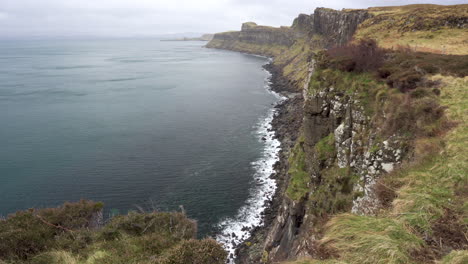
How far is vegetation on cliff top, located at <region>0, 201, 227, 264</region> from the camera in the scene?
1364 centimetres

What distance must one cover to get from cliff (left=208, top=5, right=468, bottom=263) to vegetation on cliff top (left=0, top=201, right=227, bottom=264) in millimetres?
5659

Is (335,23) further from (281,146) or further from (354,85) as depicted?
(354,85)

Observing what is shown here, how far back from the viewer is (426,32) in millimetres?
38812

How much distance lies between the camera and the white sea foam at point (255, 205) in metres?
35.2

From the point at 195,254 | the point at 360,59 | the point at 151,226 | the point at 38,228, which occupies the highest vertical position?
the point at 360,59

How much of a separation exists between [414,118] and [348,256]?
13.7 meters

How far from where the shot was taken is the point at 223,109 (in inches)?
3374

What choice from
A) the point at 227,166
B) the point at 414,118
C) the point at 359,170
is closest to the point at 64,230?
the point at 359,170

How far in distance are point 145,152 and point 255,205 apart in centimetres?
2632

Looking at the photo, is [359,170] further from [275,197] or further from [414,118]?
[275,197]

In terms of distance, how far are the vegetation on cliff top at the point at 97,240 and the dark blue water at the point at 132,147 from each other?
716 inches

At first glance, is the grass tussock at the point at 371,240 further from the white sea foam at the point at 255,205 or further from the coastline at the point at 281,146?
the coastline at the point at 281,146

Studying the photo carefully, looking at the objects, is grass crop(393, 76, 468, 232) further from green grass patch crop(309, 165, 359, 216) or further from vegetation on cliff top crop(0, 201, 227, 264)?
vegetation on cliff top crop(0, 201, 227, 264)

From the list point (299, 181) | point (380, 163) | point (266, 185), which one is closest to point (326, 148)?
point (299, 181)
